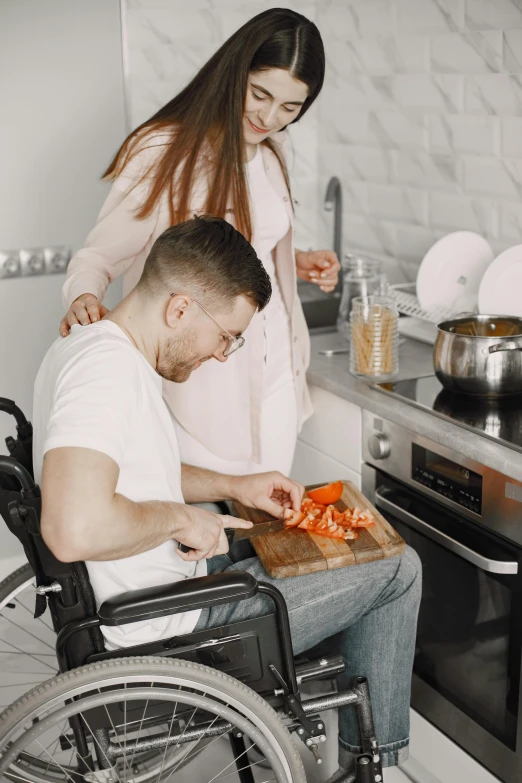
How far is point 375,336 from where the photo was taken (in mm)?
2205

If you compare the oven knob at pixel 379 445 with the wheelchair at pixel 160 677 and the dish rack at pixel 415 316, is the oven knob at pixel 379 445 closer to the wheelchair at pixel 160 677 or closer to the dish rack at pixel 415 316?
the dish rack at pixel 415 316

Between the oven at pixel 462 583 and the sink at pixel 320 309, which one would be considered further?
the sink at pixel 320 309

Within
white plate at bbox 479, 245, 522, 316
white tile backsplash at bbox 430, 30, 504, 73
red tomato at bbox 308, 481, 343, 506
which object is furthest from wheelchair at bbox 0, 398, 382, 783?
white tile backsplash at bbox 430, 30, 504, 73

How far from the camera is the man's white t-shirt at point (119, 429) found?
129 centimetres

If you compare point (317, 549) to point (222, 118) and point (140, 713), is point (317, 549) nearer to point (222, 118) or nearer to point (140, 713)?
point (140, 713)

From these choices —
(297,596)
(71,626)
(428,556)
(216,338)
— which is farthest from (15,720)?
(428,556)

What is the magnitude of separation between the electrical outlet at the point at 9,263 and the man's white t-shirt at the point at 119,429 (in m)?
1.45

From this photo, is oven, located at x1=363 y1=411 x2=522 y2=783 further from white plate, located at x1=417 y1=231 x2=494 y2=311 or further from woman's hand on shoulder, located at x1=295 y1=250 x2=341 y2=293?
white plate, located at x1=417 y1=231 x2=494 y2=311

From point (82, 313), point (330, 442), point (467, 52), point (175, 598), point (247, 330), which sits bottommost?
point (330, 442)

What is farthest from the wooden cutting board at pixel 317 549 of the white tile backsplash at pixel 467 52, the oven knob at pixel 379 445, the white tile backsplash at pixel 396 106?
the white tile backsplash at pixel 467 52

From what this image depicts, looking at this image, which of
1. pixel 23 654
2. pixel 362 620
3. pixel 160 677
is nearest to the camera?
pixel 160 677

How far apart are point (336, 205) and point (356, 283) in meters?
0.63

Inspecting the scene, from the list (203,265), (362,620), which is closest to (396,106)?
(203,265)

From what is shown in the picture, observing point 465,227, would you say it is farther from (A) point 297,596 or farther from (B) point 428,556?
(A) point 297,596
